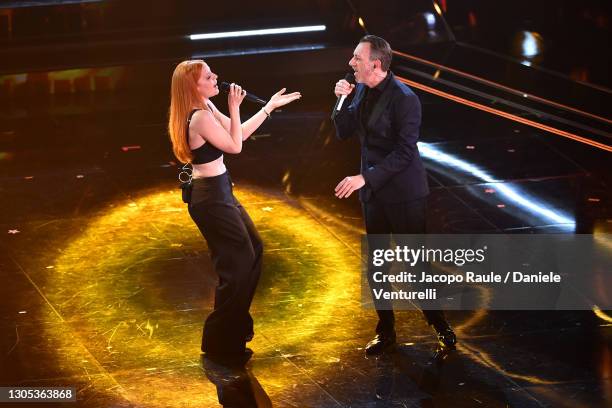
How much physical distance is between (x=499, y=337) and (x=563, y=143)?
408cm

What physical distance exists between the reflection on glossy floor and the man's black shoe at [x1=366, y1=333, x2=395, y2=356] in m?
0.06

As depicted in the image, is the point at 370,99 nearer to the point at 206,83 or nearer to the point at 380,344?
the point at 206,83

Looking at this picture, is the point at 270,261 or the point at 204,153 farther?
the point at 270,261

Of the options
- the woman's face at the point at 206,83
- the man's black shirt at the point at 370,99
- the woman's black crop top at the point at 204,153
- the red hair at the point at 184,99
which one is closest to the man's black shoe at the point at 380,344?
the man's black shirt at the point at 370,99

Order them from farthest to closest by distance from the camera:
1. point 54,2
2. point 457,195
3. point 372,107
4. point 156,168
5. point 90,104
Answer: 1. point 54,2
2. point 90,104
3. point 156,168
4. point 457,195
5. point 372,107

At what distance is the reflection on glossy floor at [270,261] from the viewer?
221 inches

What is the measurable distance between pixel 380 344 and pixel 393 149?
108 cm

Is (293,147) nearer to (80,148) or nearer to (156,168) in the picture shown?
(156,168)

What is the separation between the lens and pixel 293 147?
980cm

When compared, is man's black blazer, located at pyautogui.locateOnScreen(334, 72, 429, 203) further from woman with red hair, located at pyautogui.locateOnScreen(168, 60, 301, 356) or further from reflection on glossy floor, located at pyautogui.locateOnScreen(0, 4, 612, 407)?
reflection on glossy floor, located at pyautogui.locateOnScreen(0, 4, 612, 407)

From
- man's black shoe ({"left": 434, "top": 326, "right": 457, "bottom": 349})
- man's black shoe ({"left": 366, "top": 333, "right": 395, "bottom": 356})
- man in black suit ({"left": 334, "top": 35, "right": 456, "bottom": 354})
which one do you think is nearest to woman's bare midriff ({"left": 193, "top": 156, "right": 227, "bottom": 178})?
man in black suit ({"left": 334, "top": 35, "right": 456, "bottom": 354})

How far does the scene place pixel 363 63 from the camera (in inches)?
225

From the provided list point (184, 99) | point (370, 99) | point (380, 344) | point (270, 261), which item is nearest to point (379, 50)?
point (370, 99)

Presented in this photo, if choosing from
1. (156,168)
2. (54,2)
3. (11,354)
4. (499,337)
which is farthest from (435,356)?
(54,2)
